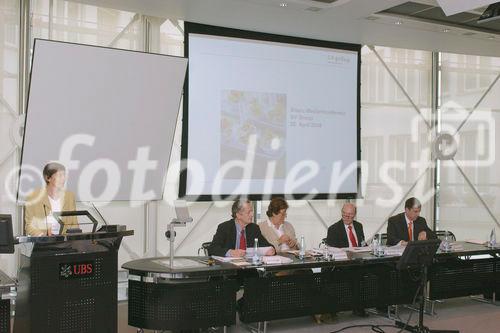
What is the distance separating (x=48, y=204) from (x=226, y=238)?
64.9 inches

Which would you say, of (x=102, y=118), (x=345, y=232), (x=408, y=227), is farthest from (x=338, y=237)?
(x=102, y=118)

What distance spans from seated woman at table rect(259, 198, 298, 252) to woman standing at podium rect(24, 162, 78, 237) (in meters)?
1.97

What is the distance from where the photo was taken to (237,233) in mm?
5332

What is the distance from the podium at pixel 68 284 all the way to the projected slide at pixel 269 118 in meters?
2.85

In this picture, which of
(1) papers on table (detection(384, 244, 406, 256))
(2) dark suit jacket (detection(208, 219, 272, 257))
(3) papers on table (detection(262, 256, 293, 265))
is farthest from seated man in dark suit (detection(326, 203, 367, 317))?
(3) papers on table (detection(262, 256, 293, 265))

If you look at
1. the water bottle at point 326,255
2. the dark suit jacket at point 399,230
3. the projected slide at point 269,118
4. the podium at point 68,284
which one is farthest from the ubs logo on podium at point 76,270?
the dark suit jacket at point 399,230

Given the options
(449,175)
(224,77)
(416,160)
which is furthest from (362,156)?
(224,77)

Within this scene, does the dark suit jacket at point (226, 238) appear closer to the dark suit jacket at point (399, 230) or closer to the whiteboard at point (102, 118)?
the whiteboard at point (102, 118)

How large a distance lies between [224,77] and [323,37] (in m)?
1.50

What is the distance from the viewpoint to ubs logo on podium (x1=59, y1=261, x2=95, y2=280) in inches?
148

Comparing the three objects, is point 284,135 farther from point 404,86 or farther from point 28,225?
point 28,225

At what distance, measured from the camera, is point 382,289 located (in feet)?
17.9

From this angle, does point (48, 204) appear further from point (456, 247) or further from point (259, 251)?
point (456, 247)

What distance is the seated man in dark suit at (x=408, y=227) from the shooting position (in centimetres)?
619
